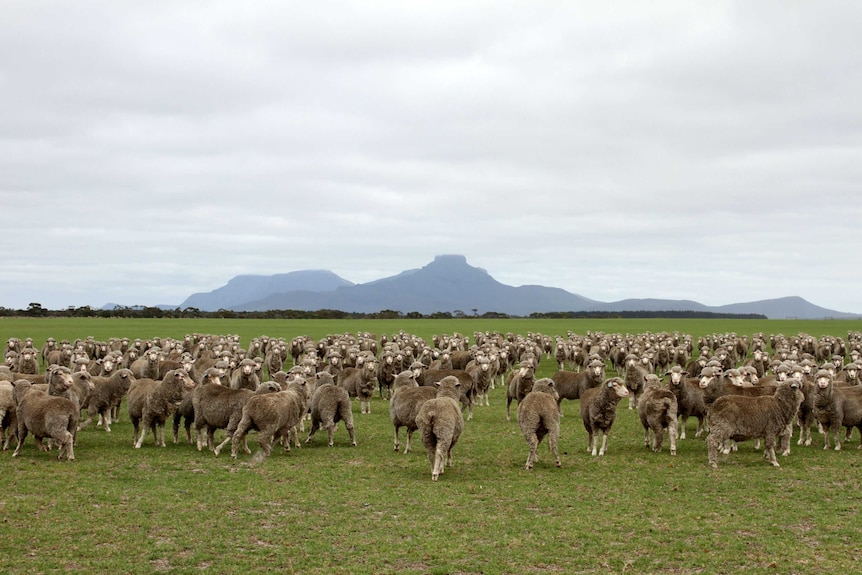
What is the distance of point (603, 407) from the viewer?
51.8 feet

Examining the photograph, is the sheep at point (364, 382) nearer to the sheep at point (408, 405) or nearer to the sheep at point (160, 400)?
the sheep at point (408, 405)

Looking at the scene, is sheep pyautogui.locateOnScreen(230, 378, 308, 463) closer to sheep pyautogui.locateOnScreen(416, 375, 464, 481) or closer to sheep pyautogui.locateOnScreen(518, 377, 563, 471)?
sheep pyautogui.locateOnScreen(416, 375, 464, 481)

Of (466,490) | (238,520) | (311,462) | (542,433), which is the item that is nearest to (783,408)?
(542,433)

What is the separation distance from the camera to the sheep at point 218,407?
50.0 ft

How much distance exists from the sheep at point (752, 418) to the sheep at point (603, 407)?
1928mm

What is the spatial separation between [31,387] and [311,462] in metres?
6.71

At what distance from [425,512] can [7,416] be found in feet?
33.4

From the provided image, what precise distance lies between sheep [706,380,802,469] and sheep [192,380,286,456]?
9.65 metres

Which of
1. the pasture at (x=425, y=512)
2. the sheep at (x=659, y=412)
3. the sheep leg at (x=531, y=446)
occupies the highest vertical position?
the sheep at (x=659, y=412)

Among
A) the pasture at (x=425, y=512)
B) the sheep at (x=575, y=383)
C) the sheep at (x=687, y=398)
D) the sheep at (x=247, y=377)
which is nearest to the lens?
the pasture at (x=425, y=512)

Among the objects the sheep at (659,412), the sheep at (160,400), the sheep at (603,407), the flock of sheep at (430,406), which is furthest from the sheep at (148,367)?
the sheep at (659,412)

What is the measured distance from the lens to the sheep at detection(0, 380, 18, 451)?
50.2 feet

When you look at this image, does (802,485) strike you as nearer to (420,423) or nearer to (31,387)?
(420,423)

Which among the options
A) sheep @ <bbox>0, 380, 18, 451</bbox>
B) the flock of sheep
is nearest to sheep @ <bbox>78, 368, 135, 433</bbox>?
the flock of sheep
